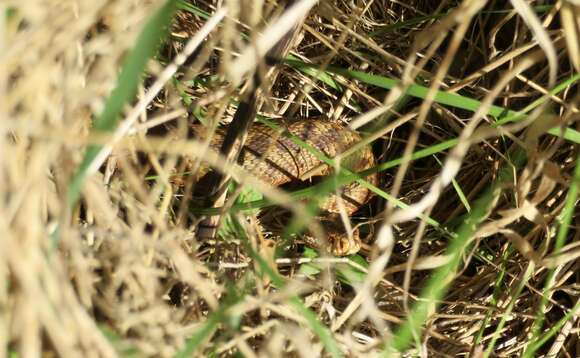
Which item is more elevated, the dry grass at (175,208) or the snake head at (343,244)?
the dry grass at (175,208)

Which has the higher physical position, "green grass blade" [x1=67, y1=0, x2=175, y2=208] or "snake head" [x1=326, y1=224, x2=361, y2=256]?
"green grass blade" [x1=67, y1=0, x2=175, y2=208]

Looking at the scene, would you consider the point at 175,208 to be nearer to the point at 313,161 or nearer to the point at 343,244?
the point at 343,244

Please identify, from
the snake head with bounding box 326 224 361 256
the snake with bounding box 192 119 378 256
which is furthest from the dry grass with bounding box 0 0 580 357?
the snake with bounding box 192 119 378 256

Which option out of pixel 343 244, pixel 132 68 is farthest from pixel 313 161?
pixel 132 68

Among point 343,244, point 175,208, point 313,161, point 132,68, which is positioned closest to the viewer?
point 132,68

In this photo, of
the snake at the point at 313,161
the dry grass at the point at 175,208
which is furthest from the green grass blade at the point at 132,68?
the snake at the point at 313,161

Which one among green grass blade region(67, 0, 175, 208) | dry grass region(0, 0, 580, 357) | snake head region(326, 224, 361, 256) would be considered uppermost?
green grass blade region(67, 0, 175, 208)

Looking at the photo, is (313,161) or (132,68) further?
(313,161)

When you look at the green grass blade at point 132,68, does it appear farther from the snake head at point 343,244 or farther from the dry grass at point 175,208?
the snake head at point 343,244

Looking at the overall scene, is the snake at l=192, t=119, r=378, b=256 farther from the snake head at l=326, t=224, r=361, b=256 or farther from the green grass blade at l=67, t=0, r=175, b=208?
the green grass blade at l=67, t=0, r=175, b=208
